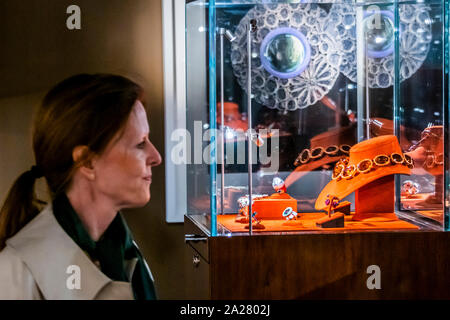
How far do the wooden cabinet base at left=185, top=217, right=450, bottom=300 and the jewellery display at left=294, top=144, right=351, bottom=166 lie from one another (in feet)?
0.83

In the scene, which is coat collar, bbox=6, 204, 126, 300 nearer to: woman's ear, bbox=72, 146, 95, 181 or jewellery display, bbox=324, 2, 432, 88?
woman's ear, bbox=72, 146, 95, 181

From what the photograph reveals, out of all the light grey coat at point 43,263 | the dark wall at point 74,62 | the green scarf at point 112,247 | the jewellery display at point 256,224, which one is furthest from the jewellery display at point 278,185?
the light grey coat at point 43,263

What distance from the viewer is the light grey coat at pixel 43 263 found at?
1564 millimetres

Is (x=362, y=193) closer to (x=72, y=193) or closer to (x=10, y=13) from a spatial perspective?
(x=72, y=193)

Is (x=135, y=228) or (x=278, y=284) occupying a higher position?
(x=135, y=228)

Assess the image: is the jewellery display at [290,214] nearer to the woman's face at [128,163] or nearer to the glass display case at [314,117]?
the glass display case at [314,117]

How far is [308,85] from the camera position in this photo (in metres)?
2.03

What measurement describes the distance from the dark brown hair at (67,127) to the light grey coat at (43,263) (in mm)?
30

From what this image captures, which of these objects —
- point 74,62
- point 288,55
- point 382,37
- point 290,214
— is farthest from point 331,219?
point 74,62

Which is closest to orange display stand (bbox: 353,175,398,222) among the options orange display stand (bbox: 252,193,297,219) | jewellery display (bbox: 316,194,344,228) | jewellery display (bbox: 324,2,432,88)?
jewellery display (bbox: 316,194,344,228)

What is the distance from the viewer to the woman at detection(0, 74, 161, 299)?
1.56 meters

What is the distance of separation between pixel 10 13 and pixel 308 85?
2.94ft
